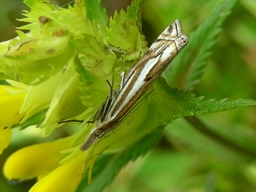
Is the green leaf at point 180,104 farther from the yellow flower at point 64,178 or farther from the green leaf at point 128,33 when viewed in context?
the yellow flower at point 64,178

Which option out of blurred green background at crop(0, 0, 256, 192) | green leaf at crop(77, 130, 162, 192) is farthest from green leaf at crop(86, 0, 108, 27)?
blurred green background at crop(0, 0, 256, 192)

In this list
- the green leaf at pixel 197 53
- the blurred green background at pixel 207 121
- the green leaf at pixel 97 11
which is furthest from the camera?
the blurred green background at pixel 207 121

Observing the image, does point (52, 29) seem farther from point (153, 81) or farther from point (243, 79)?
point (243, 79)

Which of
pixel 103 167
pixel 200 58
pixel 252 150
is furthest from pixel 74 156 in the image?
pixel 252 150

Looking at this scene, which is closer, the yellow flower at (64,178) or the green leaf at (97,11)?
the yellow flower at (64,178)

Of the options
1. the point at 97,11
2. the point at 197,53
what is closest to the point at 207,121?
the point at 197,53

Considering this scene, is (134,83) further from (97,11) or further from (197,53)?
(197,53)

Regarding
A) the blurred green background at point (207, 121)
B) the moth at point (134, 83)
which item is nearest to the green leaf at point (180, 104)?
the moth at point (134, 83)
